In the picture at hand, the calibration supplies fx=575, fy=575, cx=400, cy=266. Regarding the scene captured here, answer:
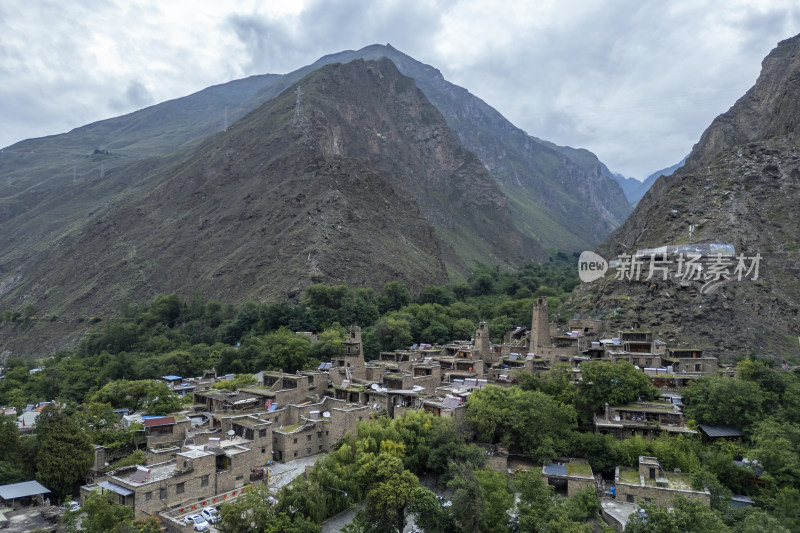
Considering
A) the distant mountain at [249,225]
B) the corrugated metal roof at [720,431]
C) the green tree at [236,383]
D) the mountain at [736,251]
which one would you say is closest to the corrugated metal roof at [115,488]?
the green tree at [236,383]

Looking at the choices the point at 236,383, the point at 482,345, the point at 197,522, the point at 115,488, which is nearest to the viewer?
the point at 197,522

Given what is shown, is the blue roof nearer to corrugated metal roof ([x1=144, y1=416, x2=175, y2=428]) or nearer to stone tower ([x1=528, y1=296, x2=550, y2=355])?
stone tower ([x1=528, y1=296, x2=550, y2=355])

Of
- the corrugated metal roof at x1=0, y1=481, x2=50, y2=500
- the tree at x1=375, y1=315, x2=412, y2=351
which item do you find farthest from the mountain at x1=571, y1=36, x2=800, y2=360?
the corrugated metal roof at x1=0, y1=481, x2=50, y2=500

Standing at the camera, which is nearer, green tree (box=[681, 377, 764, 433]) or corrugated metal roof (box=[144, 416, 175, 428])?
corrugated metal roof (box=[144, 416, 175, 428])

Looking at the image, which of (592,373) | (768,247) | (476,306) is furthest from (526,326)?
(592,373)

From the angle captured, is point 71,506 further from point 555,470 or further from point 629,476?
point 629,476

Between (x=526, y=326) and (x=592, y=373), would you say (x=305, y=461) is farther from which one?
(x=526, y=326)

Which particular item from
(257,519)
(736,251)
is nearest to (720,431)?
(257,519)
